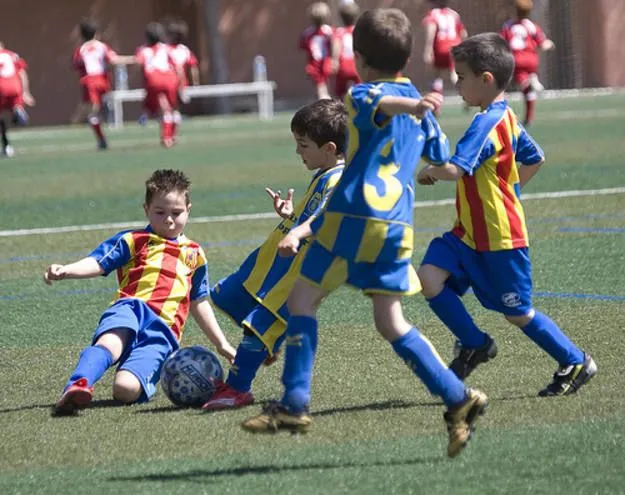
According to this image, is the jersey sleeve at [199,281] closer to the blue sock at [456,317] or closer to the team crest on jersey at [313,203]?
the team crest on jersey at [313,203]

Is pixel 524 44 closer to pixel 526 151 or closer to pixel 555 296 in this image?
pixel 555 296

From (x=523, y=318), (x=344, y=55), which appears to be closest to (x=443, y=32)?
(x=344, y=55)

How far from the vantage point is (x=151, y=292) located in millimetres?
6496

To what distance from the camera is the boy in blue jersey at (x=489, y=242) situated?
604 centimetres

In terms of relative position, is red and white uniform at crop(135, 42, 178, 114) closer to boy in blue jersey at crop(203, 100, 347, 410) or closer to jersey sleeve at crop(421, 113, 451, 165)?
boy in blue jersey at crop(203, 100, 347, 410)

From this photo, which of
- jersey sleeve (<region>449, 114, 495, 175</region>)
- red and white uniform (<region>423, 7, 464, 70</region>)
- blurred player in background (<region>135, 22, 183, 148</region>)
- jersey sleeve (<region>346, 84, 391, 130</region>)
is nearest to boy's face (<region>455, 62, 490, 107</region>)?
jersey sleeve (<region>449, 114, 495, 175</region>)

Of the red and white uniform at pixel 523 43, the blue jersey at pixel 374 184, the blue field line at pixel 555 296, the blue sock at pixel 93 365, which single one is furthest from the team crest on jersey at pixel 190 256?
the red and white uniform at pixel 523 43

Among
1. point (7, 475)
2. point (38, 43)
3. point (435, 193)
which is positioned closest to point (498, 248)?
point (7, 475)

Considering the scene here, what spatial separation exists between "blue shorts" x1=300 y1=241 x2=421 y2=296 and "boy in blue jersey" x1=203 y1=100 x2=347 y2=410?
79 cm

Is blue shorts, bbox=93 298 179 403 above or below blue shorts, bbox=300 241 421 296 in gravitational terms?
below

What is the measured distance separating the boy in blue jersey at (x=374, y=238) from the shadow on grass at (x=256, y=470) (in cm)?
13

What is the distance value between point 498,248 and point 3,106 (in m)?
19.4

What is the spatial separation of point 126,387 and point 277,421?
1237 mm

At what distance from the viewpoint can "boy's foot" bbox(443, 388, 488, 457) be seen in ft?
16.4
